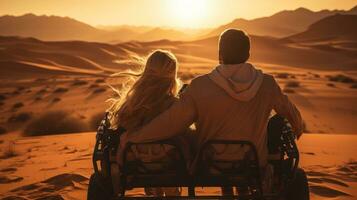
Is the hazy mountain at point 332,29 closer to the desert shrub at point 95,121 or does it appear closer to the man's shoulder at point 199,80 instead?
the desert shrub at point 95,121

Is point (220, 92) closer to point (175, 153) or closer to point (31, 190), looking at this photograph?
point (175, 153)

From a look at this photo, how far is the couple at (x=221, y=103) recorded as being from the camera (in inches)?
152

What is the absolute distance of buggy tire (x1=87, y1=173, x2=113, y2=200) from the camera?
13.6 ft

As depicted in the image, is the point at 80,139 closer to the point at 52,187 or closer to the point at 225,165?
the point at 52,187

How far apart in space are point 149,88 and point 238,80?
26.8 inches

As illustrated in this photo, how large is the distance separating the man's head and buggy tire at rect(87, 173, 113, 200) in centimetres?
131

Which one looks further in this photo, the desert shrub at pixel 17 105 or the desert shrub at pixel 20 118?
the desert shrub at pixel 17 105

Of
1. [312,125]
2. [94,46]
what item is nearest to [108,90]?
[312,125]

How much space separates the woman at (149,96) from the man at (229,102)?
0.48 ft

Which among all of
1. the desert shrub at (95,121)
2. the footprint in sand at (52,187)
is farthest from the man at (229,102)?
the desert shrub at (95,121)

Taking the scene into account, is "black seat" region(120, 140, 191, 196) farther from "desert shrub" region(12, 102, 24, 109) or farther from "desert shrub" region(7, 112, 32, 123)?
"desert shrub" region(12, 102, 24, 109)

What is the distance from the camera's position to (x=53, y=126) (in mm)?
15500

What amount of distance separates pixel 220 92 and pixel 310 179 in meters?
3.90

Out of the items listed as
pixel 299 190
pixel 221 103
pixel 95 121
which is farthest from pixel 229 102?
pixel 95 121
